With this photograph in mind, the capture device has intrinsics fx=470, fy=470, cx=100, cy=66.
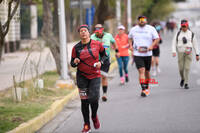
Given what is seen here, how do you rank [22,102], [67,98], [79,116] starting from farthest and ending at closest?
[67,98] → [22,102] → [79,116]

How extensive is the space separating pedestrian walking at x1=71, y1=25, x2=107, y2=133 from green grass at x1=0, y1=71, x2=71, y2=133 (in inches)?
49.2

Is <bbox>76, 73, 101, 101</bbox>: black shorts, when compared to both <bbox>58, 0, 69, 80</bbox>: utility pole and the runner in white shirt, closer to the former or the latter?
the runner in white shirt

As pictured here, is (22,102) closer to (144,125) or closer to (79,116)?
(79,116)

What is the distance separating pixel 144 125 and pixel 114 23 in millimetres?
Answer: 27050

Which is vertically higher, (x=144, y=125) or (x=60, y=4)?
(x=60, y=4)

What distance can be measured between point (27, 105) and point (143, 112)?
246cm

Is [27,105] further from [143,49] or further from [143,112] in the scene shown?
[143,49]

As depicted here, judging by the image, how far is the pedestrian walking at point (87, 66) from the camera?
7629mm

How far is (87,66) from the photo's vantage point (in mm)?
7680

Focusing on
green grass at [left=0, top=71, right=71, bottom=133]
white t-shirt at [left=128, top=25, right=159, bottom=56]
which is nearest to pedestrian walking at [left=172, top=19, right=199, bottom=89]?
Result: white t-shirt at [left=128, top=25, right=159, bottom=56]

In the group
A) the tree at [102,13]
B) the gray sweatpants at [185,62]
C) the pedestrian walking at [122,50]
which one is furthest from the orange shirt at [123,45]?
the tree at [102,13]

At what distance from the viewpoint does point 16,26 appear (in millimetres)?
32469

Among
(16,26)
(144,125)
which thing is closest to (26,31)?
(16,26)

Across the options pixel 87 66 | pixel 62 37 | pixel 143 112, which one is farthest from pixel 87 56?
pixel 62 37
